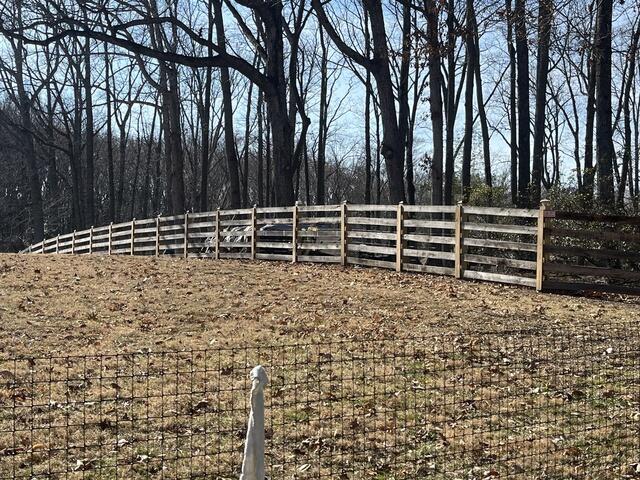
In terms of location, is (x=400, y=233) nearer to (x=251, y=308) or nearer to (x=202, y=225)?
(x=251, y=308)

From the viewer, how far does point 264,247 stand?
1850 cm

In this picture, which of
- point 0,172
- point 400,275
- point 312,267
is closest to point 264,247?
point 312,267

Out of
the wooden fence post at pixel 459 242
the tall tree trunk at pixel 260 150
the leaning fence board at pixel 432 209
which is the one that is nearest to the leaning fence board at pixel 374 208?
the leaning fence board at pixel 432 209

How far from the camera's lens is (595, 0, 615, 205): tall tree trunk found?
52.2 ft

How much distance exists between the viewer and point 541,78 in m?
23.5

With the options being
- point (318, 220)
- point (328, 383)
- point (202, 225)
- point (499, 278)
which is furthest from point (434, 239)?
point (202, 225)

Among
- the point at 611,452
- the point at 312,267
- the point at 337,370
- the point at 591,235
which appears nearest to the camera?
the point at 611,452

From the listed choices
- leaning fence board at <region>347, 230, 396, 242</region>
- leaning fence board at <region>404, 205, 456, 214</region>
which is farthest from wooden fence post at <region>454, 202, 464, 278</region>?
leaning fence board at <region>347, 230, 396, 242</region>

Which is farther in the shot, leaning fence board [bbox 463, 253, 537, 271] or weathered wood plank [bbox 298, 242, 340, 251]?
weathered wood plank [bbox 298, 242, 340, 251]

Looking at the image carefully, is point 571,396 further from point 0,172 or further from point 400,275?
point 0,172

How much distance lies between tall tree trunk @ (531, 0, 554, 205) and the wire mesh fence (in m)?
5.39

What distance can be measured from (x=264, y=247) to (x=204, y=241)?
3795 millimetres

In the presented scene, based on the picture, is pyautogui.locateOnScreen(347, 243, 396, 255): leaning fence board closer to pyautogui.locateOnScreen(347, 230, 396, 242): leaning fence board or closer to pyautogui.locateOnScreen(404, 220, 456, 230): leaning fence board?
pyautogui.locateOnScreen(347, 230, 396, 242): leaning fence board

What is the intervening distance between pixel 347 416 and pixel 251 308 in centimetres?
529
